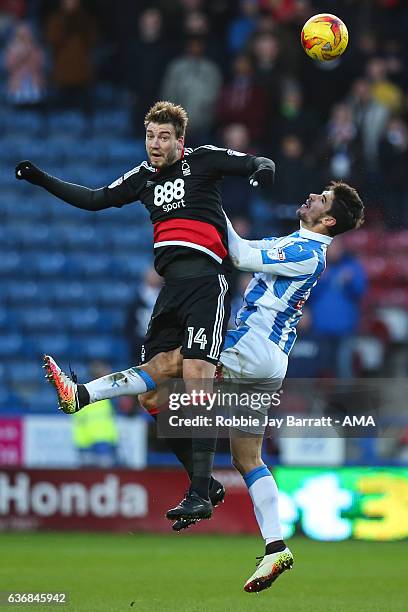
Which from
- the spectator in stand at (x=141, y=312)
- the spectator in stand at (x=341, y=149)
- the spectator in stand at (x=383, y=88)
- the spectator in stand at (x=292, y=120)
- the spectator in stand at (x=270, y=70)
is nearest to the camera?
the spectator in stand at (x=141, y=312)

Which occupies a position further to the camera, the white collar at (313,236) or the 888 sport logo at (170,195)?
the white collar at (313,236)

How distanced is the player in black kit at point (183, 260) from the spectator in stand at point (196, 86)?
8.55 m

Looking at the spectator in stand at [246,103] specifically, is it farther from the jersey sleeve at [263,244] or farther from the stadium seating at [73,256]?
the jersey sleeve at [263,244]

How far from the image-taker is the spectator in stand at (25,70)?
18516mm

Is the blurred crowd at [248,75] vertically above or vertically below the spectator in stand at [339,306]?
above

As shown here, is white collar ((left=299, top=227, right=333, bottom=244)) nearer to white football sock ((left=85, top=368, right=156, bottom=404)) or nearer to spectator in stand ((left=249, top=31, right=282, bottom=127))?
white football sock ((left=85, top=368, right=156, bottom=404))

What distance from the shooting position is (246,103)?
1672 cm

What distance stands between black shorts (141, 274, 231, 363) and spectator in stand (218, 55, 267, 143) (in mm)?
8295

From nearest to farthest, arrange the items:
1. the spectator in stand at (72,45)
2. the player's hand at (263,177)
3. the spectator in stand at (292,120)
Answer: the player's hand at (263,177), the spectator in stand at (292,120), the spectator in stand at (72,45)

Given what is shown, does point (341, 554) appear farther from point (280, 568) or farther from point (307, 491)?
point (280, 568)

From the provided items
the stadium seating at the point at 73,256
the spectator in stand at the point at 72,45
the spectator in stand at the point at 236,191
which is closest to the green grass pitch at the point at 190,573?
the stadium seating at the point at 73,256

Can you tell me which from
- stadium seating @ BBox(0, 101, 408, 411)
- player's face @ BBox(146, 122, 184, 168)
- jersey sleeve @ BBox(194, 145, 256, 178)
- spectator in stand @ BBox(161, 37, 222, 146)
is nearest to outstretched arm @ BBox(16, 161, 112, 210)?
player's face @ BBox(146, 122, 184, 168)

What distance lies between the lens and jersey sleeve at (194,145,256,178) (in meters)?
8.21

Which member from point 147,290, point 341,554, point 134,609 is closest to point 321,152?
point 147,290
